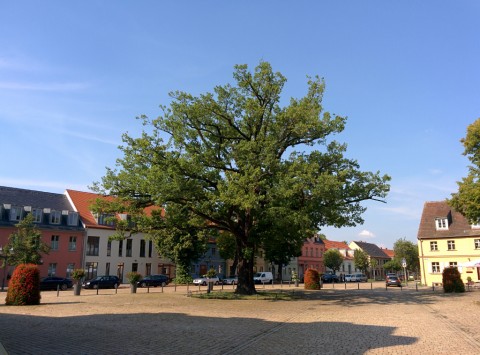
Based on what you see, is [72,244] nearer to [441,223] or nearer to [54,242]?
[54,242]

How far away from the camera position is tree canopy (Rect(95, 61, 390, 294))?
22906 mm

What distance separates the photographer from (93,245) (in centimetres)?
5328

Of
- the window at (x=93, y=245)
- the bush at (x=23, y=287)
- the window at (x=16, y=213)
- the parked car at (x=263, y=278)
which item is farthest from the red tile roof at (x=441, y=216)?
the window at (x=16, y=213)

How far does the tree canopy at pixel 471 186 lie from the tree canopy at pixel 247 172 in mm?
4449

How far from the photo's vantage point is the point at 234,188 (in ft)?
73.2

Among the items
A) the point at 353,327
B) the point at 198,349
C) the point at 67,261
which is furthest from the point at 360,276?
the point at 198,349

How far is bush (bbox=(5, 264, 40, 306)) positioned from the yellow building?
4499 cm

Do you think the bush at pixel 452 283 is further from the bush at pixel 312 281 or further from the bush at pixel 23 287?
the bush at pixel 23 287

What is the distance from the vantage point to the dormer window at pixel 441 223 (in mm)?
52881

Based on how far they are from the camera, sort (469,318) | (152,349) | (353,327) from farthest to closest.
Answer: (469,318) < (353,327) < (152,349)

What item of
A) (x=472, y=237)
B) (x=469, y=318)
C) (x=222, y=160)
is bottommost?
(x=469, y=318)

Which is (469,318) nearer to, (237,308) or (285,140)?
(237,308)

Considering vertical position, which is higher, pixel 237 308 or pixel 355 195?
pixel 355 195

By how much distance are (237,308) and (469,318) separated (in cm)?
1034
